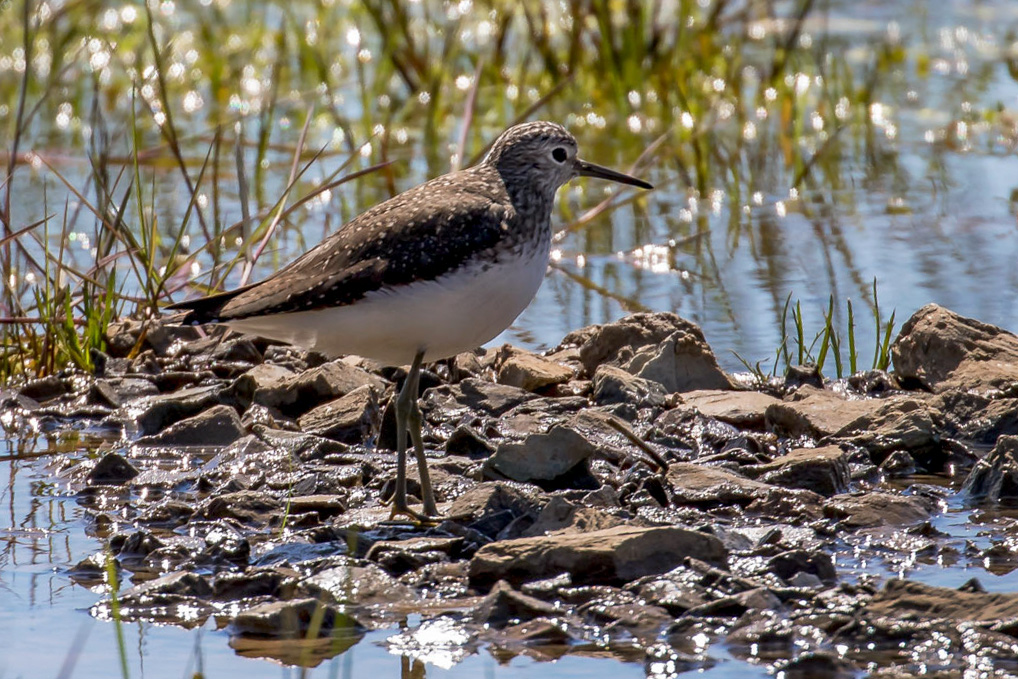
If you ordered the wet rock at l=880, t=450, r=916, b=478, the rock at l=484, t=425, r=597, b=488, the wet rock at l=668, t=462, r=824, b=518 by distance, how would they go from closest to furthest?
the wet rock at l=668, t=462, r=824, b=518 → the rock at l=484, t=425, r=597, b=488 → the wet rock at l=880, t=450, r=916, b=478

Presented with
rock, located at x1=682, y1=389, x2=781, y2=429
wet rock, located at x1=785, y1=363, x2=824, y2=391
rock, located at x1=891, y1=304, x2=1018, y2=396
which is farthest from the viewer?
wet rock, located at x1=785, y1=363, x2=824, y2=391

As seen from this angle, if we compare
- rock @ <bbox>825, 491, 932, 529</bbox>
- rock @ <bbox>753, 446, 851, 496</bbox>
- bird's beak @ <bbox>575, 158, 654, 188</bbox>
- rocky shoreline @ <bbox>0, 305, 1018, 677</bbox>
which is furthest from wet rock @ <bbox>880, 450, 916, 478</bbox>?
bird's beak @ <bbox>575, 158, 654, 188</bbox>

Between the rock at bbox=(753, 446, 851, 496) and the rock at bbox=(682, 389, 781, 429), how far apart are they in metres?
0.68

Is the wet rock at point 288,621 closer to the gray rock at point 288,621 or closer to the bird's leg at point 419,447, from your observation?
the gray rock at point 288,621

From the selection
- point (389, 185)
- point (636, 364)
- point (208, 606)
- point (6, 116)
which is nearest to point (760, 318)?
point (636, 364)

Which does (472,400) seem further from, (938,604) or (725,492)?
(938,604)

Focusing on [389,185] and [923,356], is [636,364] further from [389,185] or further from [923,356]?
[389,185]

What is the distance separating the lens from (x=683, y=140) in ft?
36.1

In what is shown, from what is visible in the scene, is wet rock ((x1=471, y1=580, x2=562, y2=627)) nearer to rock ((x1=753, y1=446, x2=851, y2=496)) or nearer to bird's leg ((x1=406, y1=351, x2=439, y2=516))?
bird's leg ((x1=406, y1=351, x2=439, y2=516))

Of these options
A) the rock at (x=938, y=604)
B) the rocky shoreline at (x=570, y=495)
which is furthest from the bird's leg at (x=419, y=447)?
the rock at (x=938, y=604)

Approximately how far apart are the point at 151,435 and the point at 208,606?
2.03 m

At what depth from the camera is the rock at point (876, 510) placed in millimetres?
5281

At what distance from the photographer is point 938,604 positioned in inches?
170

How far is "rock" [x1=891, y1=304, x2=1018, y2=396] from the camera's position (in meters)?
6.57
